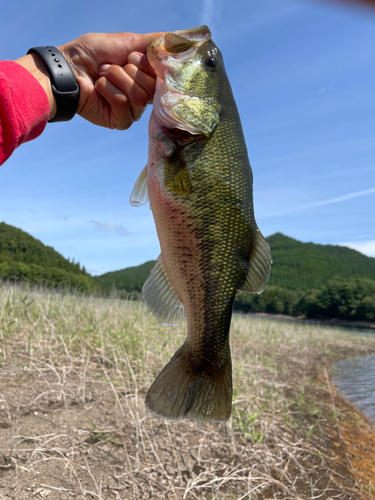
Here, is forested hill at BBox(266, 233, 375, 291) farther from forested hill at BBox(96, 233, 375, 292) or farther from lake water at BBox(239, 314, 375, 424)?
lake water at BBox(239, 314, 375, 424)

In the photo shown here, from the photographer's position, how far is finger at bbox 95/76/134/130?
231cm

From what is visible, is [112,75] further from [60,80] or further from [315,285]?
[315,285]

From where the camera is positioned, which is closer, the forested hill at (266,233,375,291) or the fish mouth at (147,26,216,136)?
the fish mouth at (147,26,216,136)

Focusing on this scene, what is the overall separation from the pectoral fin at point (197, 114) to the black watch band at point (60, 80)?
0.78m

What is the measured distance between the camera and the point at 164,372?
5.85 feet

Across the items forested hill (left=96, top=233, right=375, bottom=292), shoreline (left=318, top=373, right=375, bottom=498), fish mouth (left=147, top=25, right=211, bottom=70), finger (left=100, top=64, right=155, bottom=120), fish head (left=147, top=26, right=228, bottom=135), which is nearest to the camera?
fish head (left=147, top=26, right=228, bottom=135)

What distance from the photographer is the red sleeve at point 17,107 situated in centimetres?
165

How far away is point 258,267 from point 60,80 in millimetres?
1693

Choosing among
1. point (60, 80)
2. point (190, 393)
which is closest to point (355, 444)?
point (190, 393)

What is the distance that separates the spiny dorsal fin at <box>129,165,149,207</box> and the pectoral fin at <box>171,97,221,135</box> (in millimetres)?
356

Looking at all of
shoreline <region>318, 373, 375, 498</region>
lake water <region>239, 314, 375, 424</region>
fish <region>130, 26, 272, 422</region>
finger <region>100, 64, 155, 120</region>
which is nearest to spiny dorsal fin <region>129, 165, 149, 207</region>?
fish <region>130, 26, 272, 422</region>

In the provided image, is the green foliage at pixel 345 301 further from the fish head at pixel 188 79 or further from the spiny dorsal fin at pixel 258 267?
the fish head at pixel 188 79

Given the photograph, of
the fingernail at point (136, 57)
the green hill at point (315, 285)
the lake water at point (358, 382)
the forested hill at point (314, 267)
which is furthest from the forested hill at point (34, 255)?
the forested hill at point (314, 267)

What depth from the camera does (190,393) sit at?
5.79 ft
